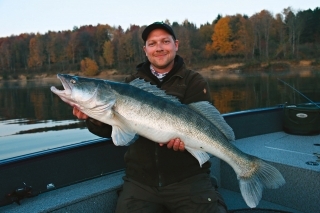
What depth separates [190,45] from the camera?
72375 millimetres

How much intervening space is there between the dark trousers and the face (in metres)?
1.31

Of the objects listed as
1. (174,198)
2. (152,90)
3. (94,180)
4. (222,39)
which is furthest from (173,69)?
(222,39)

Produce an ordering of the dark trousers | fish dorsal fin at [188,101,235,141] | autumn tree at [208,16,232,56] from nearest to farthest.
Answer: the dark trousers < fish dorsal fin at [188,101,235,141] < autumn tree at [208,16,232,56]

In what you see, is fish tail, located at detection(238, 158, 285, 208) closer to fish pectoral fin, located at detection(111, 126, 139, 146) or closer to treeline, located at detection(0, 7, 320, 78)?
fish pectoral fin, located at detection(111, 126, 139, 146)

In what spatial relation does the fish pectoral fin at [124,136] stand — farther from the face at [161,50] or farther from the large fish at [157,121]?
the face at [161,50]

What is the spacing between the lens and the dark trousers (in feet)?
10.0

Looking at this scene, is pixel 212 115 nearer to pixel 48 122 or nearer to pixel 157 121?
pixel 157 121

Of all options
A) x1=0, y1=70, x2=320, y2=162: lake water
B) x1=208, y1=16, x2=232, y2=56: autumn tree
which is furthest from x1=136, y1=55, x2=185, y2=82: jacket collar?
x1=208, y1=16, x2=232, y2=56: autumn tree

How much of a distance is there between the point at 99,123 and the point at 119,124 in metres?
0.45

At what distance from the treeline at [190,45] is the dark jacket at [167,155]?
181 feet

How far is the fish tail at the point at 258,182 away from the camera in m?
2.99

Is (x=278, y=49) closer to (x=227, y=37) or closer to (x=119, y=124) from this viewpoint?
(x=227, y=37)

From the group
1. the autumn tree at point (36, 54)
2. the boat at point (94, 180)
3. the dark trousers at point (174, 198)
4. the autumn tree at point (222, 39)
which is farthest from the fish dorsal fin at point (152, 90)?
the autumn tree at point (36, 54)

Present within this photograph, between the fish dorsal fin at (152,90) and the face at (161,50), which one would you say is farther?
the face at (161,50)
